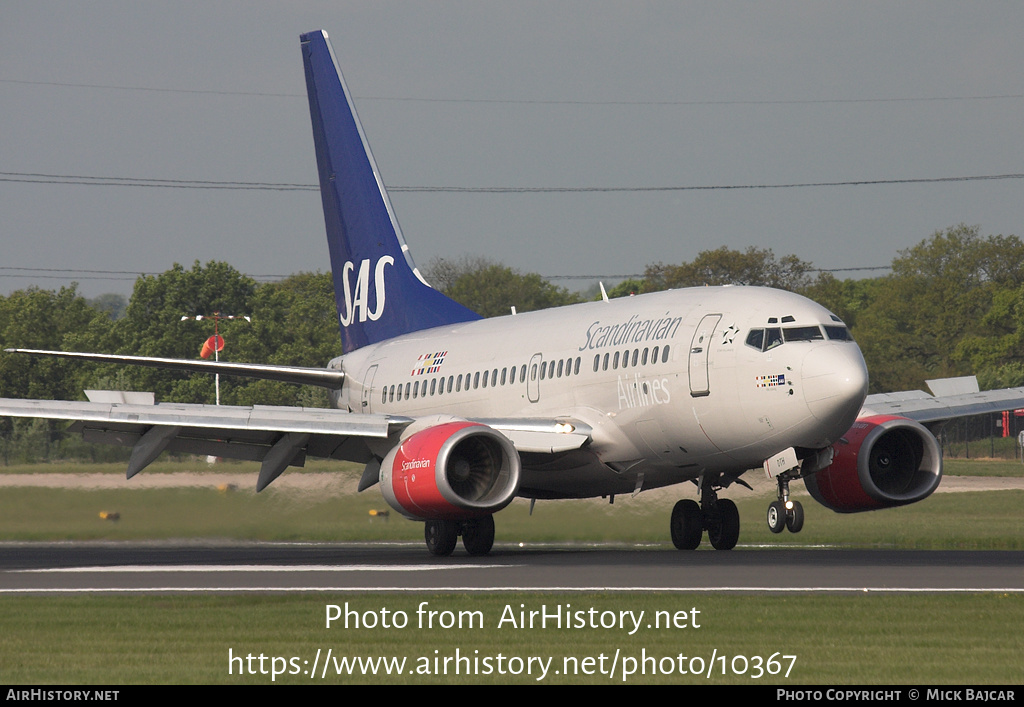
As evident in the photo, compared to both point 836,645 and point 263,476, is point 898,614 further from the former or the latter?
point 263,476

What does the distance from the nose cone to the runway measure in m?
2.06

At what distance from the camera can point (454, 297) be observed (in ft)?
340

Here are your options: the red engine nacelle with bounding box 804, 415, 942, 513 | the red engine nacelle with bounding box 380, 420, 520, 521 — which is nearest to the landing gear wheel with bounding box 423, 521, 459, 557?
the red engine nacelle with bounding box 380, 420, 520, 521

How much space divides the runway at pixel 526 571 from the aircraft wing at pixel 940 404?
241 cm

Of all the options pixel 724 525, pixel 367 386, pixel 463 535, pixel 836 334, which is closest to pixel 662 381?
pixel 836 334

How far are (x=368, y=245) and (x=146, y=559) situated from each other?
11.4 m

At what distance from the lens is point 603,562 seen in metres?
22.9

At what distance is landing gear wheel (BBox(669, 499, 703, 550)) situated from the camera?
26297mm

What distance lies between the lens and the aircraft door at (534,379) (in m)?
27.3

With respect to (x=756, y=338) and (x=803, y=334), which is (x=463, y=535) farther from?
(x=803, y=334)

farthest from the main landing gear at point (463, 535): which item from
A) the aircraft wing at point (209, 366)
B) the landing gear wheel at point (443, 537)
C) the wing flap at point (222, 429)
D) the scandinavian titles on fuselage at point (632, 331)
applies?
the aircraft wing at point (209, 366)

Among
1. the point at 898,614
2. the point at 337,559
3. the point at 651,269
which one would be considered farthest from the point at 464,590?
the point at 651,269

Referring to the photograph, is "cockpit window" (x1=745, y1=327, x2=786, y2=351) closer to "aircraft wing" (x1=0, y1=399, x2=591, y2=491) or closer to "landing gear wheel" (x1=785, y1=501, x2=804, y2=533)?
"landing gear wheel" (x1=785, y1=501, x2=804, y2=533)

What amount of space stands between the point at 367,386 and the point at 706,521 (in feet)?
31.5
